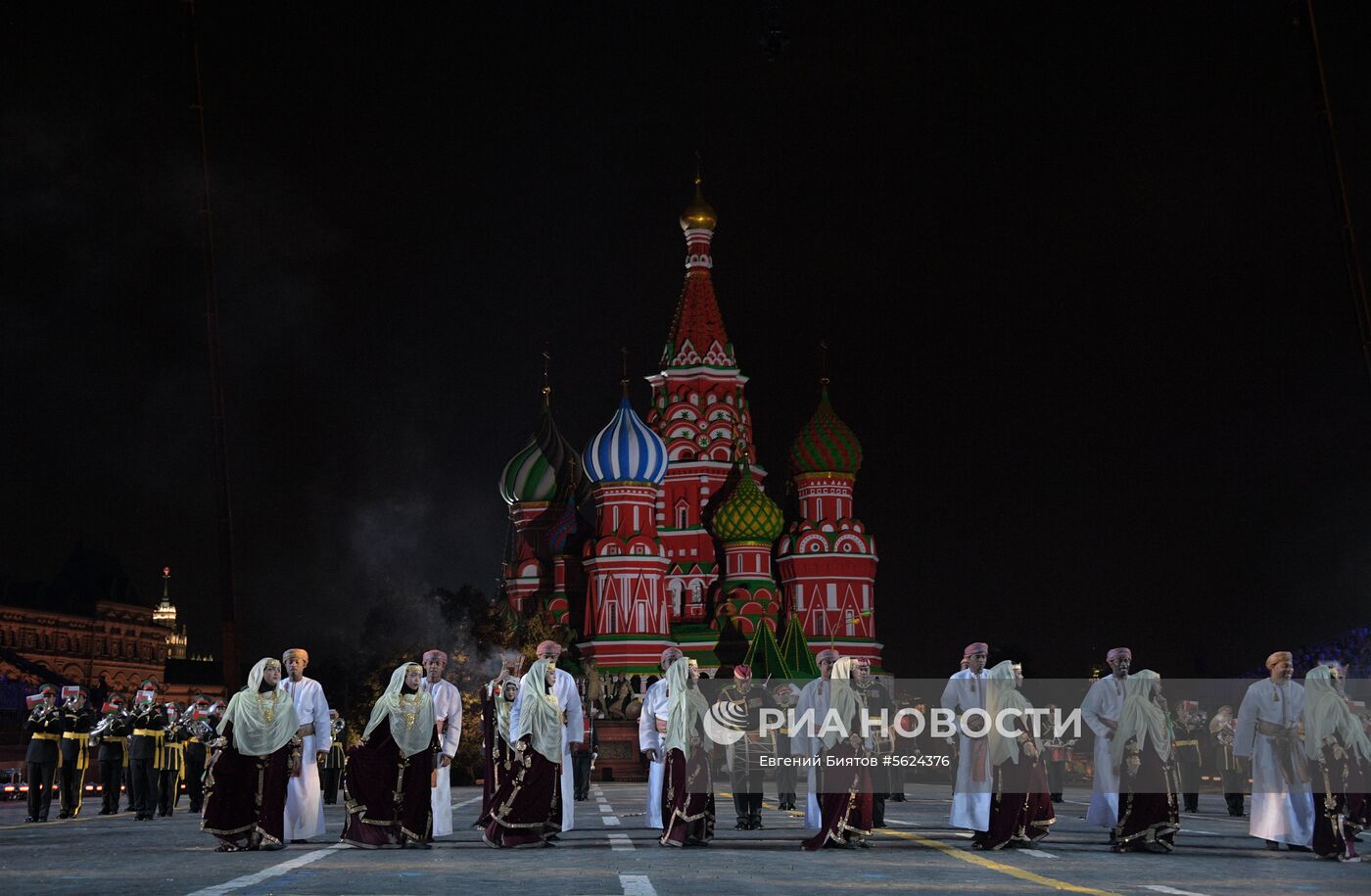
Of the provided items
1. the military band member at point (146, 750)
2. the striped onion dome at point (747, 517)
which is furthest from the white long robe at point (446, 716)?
the striped onion dome at point (747, 517)

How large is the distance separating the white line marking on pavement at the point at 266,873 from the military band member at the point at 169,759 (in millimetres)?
8193

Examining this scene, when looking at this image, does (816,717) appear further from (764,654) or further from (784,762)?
(764,654)

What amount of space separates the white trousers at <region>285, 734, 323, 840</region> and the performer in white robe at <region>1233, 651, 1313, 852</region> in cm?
841

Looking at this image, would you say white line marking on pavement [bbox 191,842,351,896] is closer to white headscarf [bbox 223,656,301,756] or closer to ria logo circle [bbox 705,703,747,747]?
white headscarf [bbox 223,656,301,756]

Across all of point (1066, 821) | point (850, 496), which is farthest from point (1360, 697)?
point (850, 496)

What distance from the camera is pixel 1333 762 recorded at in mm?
15008

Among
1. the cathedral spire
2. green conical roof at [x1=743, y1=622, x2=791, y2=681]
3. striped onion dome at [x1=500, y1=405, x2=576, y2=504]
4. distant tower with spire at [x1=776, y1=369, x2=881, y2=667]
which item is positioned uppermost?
the cathedral spire

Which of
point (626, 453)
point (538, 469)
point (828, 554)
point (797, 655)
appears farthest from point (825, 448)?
point (797, 655)

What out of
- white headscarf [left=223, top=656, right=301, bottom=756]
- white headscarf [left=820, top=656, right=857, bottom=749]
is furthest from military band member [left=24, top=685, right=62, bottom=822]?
white headscarf [left=820, top=656, right=857, bottom=749]

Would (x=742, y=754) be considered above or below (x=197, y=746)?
below

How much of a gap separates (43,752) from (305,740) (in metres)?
8.46

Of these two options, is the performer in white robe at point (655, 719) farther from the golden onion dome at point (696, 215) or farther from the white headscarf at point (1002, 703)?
the golden onion dome at point (696, 215)

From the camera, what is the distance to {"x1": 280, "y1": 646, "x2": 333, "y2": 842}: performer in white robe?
15.4m

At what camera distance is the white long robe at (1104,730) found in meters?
15.9
